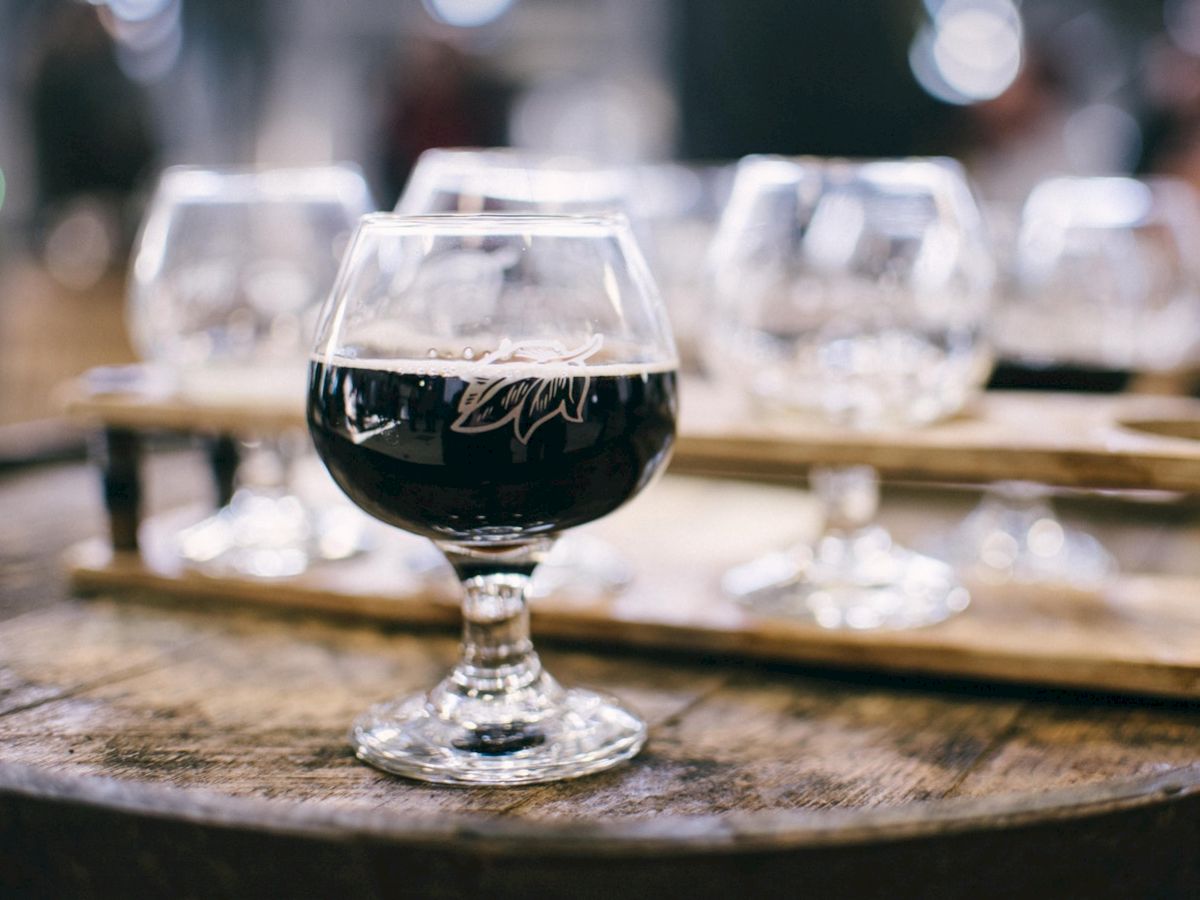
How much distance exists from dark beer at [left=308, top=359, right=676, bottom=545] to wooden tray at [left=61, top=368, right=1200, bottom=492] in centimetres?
26

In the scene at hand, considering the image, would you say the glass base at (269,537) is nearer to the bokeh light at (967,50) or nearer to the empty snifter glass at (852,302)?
the empty snifter glass at (852,302)

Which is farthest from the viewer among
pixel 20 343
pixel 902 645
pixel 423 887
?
pixel 20 343

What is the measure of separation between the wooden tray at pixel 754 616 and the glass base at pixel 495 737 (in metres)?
0.15

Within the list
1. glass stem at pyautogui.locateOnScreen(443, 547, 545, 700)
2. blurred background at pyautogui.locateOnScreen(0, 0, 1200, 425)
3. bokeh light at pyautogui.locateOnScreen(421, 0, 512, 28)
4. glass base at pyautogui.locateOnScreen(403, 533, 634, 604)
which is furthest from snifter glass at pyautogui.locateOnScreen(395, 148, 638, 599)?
bokeh light at pyautogui.locateOnScreen(421, 0, 512, 28)

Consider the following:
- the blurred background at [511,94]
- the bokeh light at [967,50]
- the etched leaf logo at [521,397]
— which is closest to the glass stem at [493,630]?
the etched leaf logo at [521,397]

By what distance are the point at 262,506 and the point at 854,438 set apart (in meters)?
0.59

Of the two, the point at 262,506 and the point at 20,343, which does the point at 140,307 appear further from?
the point at 20,343

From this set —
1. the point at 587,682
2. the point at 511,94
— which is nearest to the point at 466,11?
the point at 511,94

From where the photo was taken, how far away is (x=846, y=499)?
116cm

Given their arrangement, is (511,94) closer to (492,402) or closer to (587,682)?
(587,682)

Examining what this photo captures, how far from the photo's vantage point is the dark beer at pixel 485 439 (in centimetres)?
74

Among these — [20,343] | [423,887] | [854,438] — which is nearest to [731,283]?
[854,438]

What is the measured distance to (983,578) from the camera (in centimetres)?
117

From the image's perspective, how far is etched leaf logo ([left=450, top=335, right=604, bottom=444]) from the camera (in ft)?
2.43
